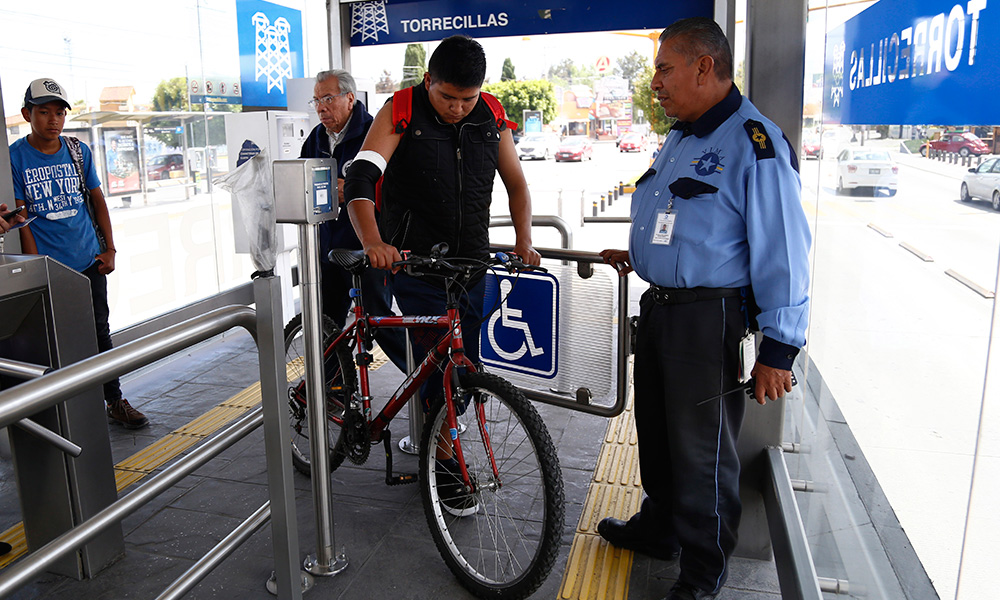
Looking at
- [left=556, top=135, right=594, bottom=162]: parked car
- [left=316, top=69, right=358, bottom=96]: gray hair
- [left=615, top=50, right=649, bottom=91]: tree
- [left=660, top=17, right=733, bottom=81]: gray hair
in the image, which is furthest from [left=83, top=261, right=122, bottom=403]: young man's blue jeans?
[left=556, top=135, right=594, bottom=162]: parked car

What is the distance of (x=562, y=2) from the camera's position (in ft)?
18.3

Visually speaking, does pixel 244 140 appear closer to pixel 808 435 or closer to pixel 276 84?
pixel 276 84

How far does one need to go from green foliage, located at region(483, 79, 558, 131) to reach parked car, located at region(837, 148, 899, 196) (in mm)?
6183

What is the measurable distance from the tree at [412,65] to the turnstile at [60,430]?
17.4 feet

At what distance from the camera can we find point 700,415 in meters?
2.44

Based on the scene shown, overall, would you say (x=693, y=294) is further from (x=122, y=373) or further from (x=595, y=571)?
(x=122, y=373)

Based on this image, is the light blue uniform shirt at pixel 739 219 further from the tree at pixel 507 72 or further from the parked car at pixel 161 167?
the tree at pixel 507 72

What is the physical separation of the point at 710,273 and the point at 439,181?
114cm

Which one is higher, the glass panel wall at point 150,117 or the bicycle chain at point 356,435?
the glass panel wall at point 150,117

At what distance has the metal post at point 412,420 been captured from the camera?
138 inches

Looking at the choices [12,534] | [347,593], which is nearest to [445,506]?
[347,593]

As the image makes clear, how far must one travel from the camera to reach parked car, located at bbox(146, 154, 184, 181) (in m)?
6.15

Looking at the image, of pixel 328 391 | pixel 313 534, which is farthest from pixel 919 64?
pixel 313 534

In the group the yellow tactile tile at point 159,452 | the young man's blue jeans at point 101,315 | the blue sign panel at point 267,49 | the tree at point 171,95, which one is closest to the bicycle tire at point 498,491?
the yellow tactile tile at point 159,452
